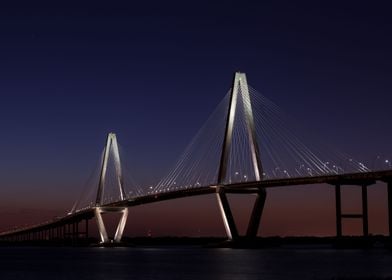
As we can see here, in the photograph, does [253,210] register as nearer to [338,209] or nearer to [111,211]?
[338,209]

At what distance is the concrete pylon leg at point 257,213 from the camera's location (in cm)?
8089

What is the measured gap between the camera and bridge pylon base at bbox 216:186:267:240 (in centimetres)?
8119

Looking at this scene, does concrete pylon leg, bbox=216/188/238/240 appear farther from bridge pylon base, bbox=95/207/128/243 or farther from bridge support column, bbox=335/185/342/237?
bridge pylon base, bbox=95/207/128/243

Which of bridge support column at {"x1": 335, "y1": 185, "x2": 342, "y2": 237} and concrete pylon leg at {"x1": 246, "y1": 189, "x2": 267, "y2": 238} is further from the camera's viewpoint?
bridge support column at {"x1": 335, "y1": 185, "x2": 342, "y2": 237}

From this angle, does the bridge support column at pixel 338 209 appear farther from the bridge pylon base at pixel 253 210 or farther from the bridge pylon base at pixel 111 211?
the bridge pylon base at pixel 111 211

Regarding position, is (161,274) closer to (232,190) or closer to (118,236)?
(232,190)

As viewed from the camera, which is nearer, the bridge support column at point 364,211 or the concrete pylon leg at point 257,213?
the concrete pylon leg at point 257,213

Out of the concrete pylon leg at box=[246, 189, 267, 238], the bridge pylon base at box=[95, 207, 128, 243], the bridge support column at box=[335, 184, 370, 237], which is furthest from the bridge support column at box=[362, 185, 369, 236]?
the bridge pylon base at box=[95, 207, 128, 243]

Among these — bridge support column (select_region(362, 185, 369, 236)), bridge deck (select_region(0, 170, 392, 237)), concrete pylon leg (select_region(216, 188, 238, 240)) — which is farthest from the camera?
bridge support column (select_region(362, 185, 369, 236))

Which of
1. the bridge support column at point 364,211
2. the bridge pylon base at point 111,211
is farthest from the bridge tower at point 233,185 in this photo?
the bridge pylon base at point 111,211

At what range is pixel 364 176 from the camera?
77.2 meters

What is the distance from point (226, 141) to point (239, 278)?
3144 centimetres

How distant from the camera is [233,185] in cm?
8269

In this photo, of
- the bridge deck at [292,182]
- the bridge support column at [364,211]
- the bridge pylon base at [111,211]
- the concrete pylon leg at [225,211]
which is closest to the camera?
the bridge deck at [292,182]
